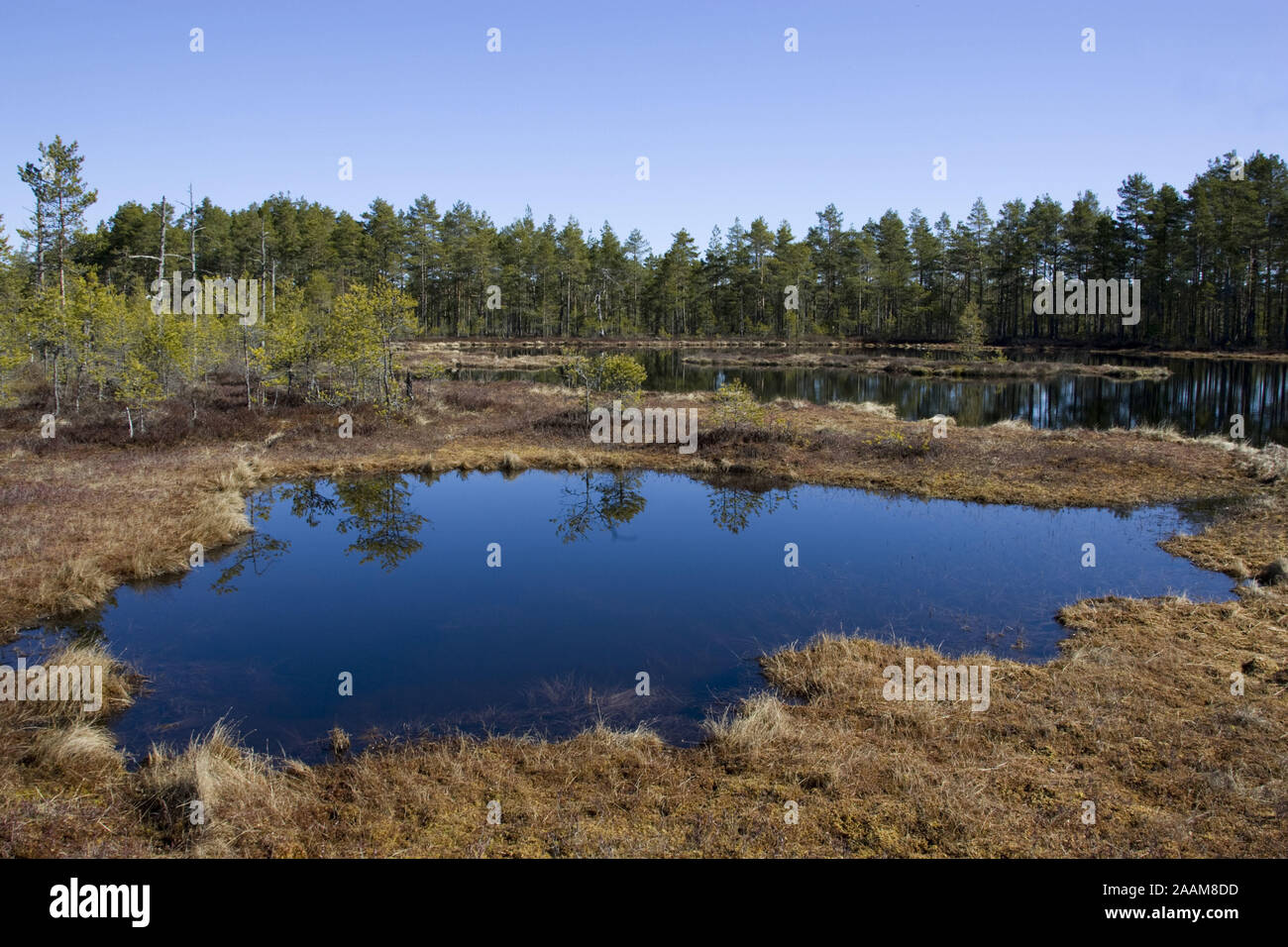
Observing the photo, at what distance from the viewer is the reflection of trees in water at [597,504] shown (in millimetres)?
20047

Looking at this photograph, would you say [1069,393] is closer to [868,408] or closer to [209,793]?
[868,408]

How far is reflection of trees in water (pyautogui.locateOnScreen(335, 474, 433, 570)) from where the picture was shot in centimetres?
1795

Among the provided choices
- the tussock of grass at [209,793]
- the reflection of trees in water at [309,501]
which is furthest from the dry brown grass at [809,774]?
the reflection of trees in water at [309,501]

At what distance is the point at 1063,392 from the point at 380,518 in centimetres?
4492

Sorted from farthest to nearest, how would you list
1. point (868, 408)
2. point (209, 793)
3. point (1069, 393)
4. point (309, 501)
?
point (1069, 393) → point (868, 408) → point (309, 501) → point (209, 793)

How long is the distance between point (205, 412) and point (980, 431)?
31.8 metres

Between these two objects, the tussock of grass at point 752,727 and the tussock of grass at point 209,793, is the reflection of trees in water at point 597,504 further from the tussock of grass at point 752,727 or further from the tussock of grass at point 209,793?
the tussock of grass at point 209,793

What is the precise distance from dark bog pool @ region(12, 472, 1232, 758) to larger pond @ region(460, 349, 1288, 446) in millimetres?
19284

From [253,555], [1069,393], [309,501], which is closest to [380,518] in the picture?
[309,501]

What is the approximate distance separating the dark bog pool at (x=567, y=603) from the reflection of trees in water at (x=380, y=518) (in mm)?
103

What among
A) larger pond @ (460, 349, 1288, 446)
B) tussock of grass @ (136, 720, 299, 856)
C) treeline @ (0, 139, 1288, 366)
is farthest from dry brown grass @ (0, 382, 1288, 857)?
treeline @ (0, 139, 1288, 366)

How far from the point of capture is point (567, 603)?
14477 mm
